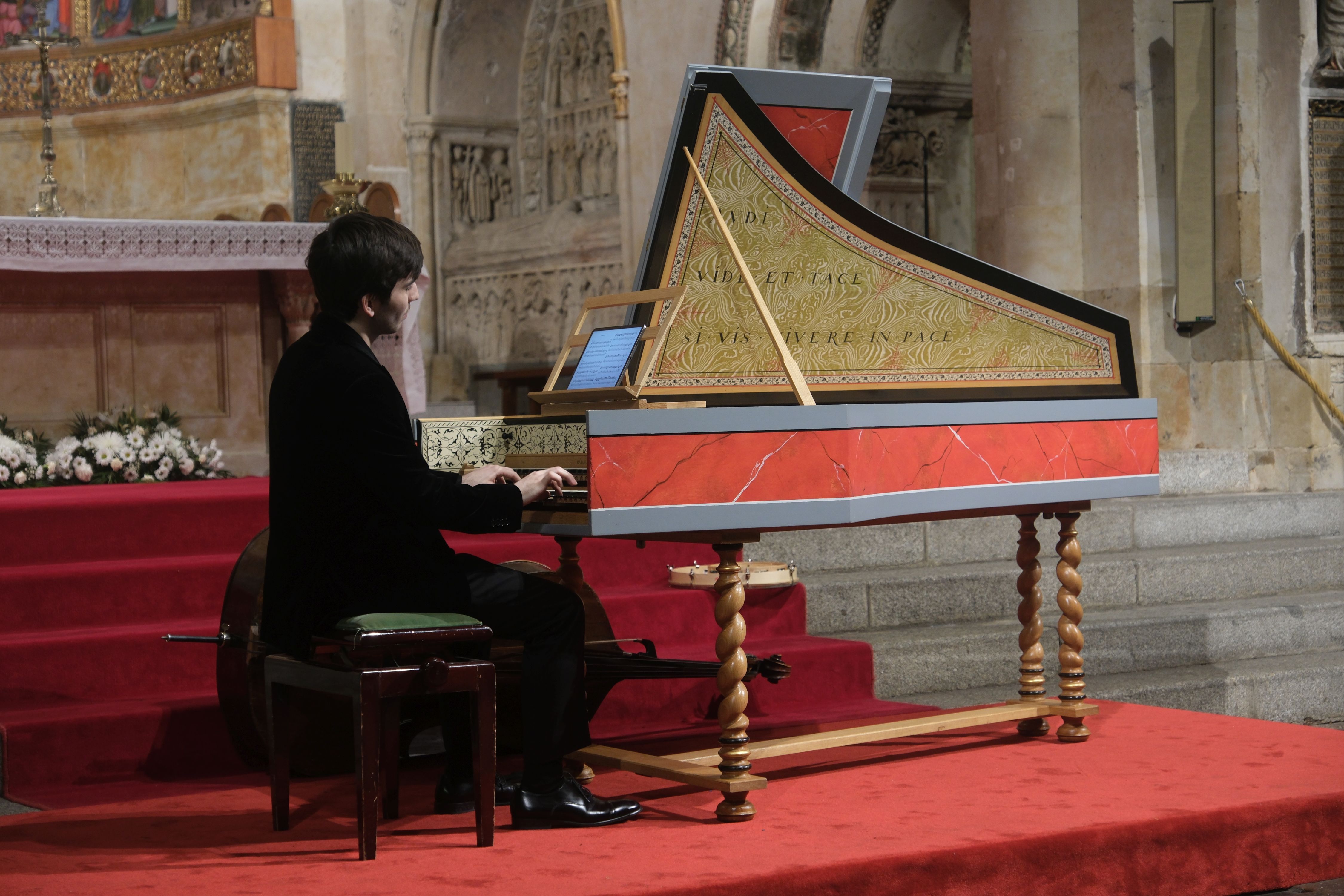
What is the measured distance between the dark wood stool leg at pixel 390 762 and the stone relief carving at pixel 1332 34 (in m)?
5.73

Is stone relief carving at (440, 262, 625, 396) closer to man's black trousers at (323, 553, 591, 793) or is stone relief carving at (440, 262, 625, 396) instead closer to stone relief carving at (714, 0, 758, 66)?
stone relief carving at (714, 0, 758, 66)

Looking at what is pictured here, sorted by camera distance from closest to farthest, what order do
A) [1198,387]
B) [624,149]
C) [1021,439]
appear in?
1. [1021,439]
2. [1198,387]
3. [624,149]

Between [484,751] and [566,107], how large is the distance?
27.7 feet

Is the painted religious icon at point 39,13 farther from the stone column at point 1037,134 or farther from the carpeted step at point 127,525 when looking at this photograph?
the carpeted step at point 127,525

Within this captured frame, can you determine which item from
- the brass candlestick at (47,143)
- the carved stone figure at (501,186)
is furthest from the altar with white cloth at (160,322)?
→ the carved stone figure at (501,186)

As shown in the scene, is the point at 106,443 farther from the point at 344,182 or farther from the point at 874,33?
the point at 874,33

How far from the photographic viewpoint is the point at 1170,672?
17.5ft

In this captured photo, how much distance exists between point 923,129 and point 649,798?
597 cm

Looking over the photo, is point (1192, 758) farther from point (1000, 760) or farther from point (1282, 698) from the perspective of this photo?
point (1282, 698)

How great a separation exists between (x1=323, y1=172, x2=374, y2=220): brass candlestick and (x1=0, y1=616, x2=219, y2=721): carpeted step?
2825mm

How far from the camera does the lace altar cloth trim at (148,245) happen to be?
608 centimetres

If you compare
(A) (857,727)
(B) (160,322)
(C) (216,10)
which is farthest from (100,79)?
(A) (857,727)

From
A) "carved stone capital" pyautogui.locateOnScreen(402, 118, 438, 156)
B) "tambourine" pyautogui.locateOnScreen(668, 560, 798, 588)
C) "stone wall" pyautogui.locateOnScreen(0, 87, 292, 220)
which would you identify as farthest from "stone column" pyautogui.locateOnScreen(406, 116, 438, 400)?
"tambourine" pyautogui.locateOnScreen(668, 560, 798, 588)

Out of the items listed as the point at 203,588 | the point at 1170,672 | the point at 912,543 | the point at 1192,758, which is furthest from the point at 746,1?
the point at 1192,758
